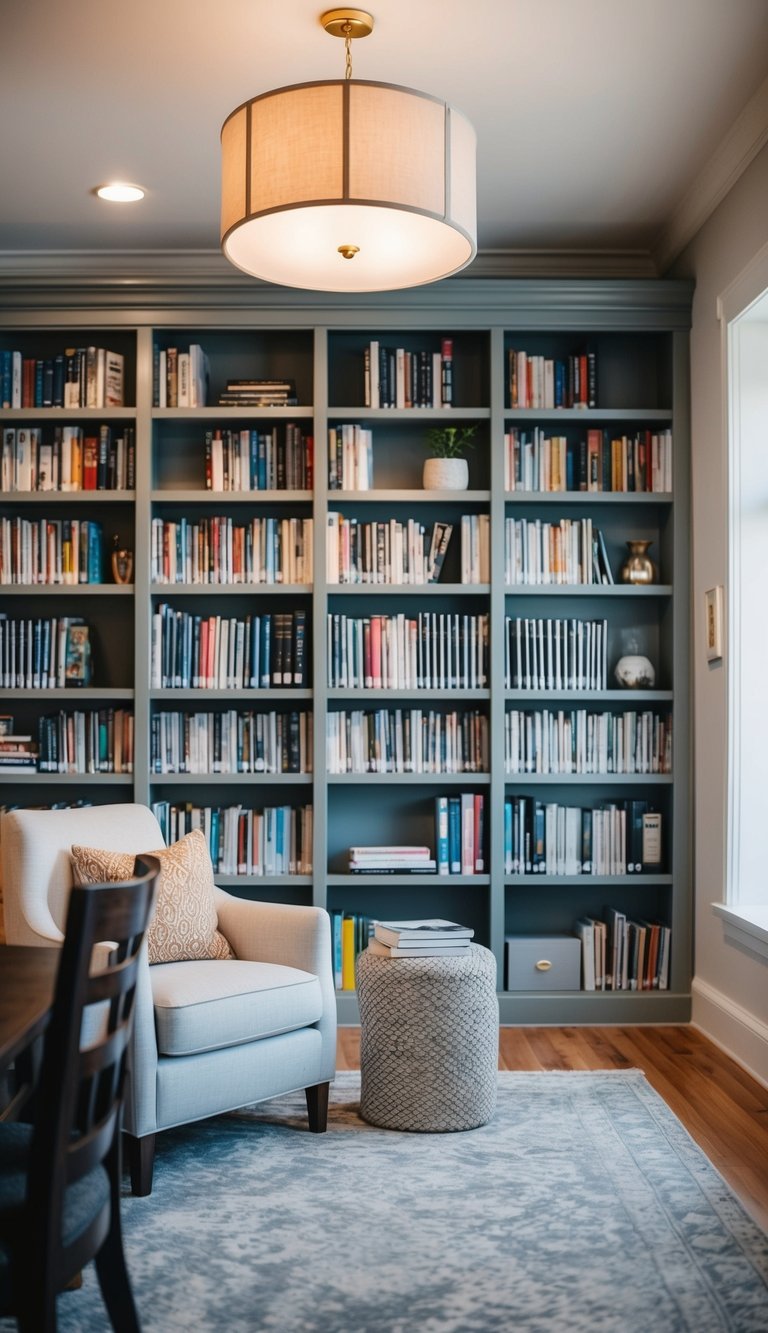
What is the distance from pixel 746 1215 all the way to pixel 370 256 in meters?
2.35

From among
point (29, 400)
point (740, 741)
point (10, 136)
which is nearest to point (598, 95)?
point (10, 136)

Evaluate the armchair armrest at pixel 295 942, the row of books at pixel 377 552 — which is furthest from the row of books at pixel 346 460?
the armchair armrest at pixel 295 942

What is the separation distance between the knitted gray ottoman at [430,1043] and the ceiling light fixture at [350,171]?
1837 mm

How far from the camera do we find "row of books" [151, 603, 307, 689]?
4695 mm

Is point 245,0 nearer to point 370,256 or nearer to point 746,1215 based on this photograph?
point 370,256

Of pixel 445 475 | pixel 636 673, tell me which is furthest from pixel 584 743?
pixel 445 475

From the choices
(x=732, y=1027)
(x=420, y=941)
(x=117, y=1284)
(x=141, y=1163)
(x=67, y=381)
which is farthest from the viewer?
(x=67, y=381)

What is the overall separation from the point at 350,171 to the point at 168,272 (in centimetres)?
234

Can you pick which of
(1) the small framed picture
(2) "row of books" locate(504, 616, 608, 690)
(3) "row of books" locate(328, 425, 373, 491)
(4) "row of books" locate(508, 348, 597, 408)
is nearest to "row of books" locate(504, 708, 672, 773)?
(2) "row of books" locate(504, 616, 608, 690)

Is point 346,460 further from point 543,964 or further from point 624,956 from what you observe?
point 624,956

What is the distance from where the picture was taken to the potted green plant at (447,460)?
4.70 m

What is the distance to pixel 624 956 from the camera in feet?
15.3

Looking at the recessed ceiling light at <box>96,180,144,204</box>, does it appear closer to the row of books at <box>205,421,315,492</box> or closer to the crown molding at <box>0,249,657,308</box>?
the crown molding at <box>0,249,657,308</box>

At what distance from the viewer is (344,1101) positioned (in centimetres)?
365
